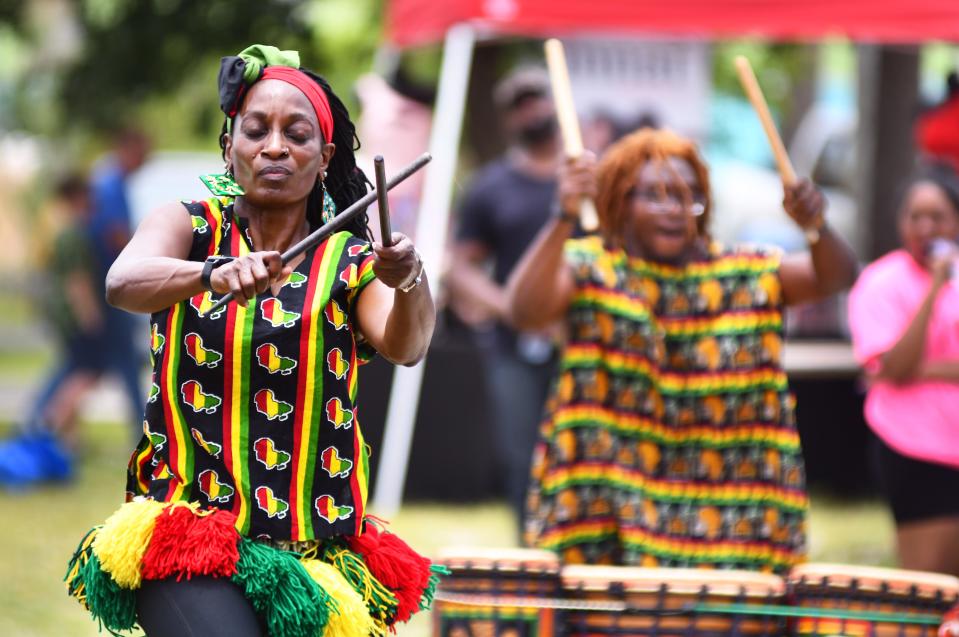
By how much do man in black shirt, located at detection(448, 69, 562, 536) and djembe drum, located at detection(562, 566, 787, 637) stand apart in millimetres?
1914

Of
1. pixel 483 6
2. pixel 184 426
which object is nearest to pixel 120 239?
pixel 483 6

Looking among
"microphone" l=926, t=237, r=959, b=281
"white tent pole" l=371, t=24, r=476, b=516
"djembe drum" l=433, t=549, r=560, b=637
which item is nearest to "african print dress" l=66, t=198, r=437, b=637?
"djembe drum" l=433, t=549, r=560, b=637

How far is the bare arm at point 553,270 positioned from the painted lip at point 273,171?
63.7 inches

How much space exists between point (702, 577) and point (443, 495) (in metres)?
4.59

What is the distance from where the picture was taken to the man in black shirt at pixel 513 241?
6.37m

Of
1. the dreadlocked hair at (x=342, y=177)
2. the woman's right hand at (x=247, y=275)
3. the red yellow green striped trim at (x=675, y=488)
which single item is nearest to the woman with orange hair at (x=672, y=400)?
the red yellow green striped trim at (x=675, y=488)

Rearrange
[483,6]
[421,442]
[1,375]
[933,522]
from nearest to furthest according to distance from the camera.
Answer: [933,522], [483,6], [421,442], [1,375]

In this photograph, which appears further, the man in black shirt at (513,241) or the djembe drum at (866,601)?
the man in black shirt at (513,241)

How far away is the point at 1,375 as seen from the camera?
57.6 feet

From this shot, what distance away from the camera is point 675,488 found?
468 cm

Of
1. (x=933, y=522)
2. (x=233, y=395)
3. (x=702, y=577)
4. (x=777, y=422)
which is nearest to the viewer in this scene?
(x=233, y=395)

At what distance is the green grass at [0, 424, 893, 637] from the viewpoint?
6410 millimetres

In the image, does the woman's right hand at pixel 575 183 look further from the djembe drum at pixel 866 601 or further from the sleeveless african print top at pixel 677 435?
the djembe drum at pixel 866 601

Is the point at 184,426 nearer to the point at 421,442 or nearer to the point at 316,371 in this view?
the point at 316,371
